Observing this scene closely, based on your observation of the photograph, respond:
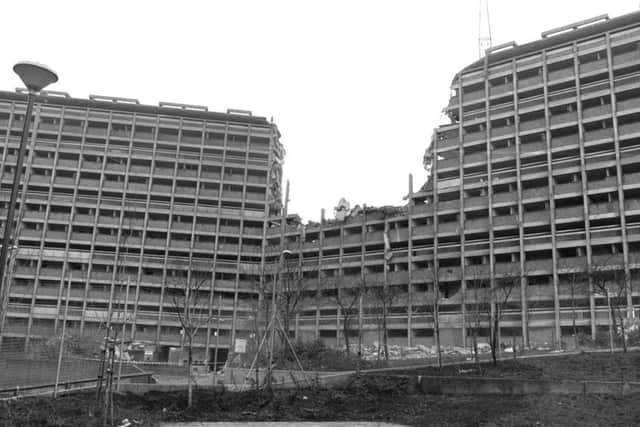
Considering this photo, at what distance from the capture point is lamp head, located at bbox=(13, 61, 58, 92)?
502 inches

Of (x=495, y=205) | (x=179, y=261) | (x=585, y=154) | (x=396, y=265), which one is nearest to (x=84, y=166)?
(x=179, y=261)

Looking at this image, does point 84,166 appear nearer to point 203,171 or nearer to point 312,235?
point 203,171

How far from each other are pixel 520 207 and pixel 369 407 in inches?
1918

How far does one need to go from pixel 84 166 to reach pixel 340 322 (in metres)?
41.8

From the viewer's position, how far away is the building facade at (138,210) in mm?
81250

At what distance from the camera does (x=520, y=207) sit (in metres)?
68.2

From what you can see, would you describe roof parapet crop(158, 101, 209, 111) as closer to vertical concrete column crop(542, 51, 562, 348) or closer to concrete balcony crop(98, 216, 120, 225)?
concrete balcony crop(98, 216, 120, 225)

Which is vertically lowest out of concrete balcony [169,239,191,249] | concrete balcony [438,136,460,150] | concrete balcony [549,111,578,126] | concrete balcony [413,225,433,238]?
concrete balcony [169,239,191,249]

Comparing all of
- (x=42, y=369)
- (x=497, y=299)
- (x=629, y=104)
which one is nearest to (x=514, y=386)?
(x=42, y=369)

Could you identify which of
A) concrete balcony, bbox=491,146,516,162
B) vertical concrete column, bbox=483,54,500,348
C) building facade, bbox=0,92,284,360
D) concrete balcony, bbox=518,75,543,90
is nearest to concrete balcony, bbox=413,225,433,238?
vertical concrete column, bbox=483,54,500,348

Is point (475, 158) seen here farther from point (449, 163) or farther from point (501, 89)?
point (501, 89)

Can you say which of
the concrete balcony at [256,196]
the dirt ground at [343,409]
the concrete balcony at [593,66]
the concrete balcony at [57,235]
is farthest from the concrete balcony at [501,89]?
the concrete balcony at [57,235]

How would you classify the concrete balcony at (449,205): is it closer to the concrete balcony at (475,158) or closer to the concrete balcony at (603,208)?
the concrete balcony at (475,158)

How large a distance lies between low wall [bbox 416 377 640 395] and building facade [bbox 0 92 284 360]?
53810 millimetres
